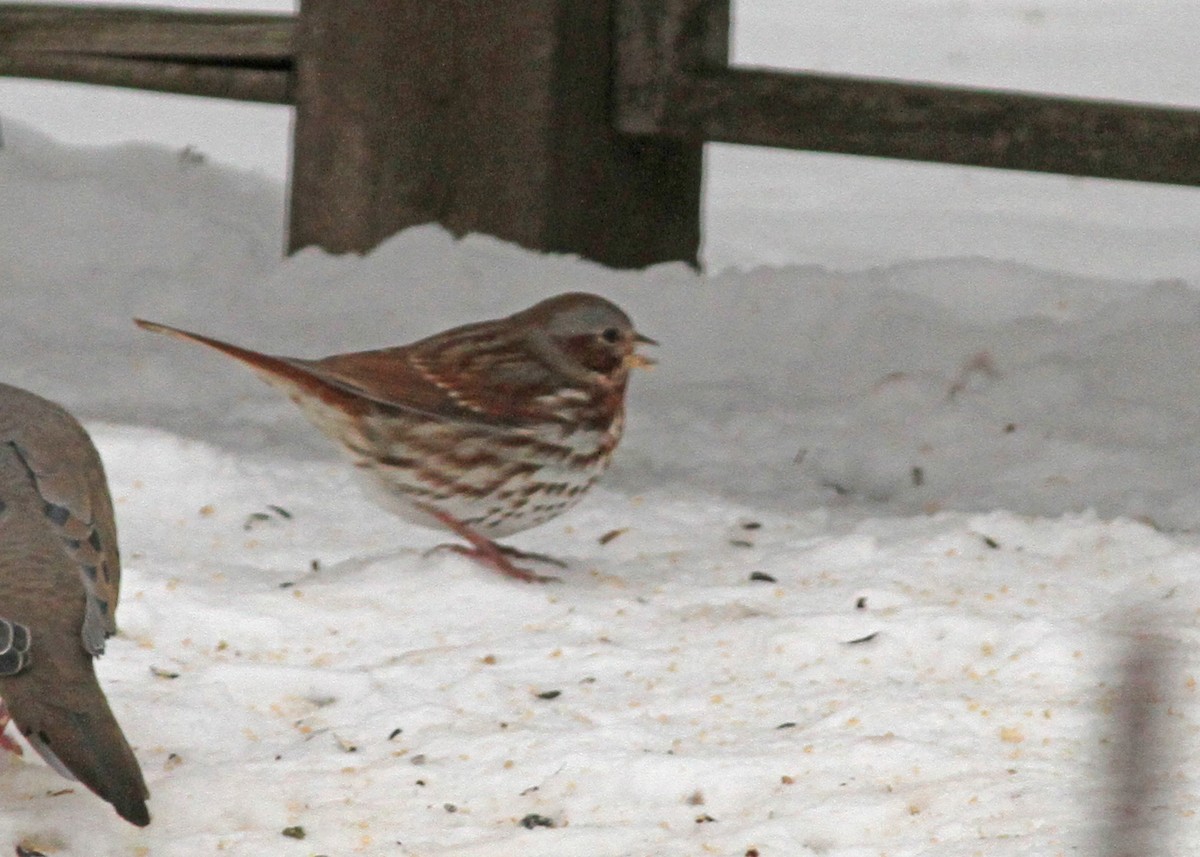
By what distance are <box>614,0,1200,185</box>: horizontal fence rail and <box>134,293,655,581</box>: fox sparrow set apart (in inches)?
78.4

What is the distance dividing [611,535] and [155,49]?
10.4 feet

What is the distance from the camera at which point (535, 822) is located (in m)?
2.88

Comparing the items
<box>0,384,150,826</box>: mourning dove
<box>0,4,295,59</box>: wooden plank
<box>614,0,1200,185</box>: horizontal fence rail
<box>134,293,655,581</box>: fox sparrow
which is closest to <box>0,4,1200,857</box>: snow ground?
<box>134,293,655,581</box>: fox sparrow

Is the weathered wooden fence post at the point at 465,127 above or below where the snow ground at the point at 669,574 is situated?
above

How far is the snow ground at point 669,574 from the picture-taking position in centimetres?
289

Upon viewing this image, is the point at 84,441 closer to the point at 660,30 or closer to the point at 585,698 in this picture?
the point at 585,698

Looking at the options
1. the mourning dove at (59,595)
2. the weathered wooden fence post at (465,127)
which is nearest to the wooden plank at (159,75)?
the weathered wooden fence post at (465,127)

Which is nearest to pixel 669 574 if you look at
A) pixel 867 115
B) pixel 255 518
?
pixel 255 518

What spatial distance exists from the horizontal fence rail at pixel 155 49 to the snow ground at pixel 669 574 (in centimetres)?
58

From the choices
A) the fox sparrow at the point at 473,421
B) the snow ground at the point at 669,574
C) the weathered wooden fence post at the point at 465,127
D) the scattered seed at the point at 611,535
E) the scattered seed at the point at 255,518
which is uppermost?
the weathered wooden fence post at the point at 465,127

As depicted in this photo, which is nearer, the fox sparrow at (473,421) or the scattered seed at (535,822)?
the scattered seed at (535,822)

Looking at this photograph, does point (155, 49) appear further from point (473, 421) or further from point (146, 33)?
point (473, 421)

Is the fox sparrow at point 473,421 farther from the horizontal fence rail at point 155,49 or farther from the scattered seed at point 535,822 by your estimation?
the horizontal fence rail at point 155,49

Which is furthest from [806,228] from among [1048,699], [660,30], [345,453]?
[1048,699]
